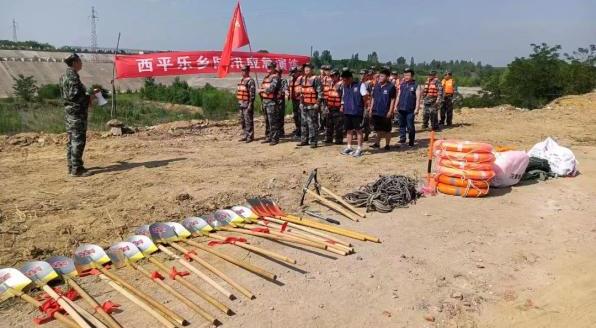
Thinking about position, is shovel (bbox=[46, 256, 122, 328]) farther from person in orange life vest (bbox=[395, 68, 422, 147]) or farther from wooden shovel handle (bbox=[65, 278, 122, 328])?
person in orange life vest (bbox=[395, 68, 422, 147])

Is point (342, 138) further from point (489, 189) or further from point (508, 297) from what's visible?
point (508, 297)

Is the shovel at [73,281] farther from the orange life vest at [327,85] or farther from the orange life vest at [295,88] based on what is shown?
the orange life vest at [295,88]

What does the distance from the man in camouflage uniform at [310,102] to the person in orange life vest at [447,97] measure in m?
4.33

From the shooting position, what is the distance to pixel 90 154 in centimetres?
931

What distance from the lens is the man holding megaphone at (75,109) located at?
740cm

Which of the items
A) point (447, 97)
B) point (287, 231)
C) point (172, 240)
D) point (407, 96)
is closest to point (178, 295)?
point (172, 240)

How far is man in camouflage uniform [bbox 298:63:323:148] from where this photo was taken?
9.48 metres

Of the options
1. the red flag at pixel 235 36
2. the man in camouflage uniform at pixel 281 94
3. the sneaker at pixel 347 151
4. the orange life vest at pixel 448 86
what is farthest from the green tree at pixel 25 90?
the sneaker at pixel 347 151

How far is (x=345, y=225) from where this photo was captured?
5.58 metres

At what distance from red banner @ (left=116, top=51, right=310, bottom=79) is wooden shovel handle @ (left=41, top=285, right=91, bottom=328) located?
947 centimetres

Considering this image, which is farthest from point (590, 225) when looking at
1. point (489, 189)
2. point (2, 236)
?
point (2, 236)

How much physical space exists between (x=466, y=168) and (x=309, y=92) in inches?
156

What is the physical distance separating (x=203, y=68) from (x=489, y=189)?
947 centimetres

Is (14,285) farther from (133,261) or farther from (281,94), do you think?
(281,94)
